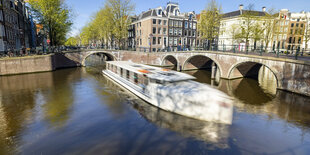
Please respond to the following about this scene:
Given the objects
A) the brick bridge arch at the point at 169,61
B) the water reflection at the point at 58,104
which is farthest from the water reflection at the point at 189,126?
the brick bridge arch at the point at 169,61

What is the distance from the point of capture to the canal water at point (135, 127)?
9500mm

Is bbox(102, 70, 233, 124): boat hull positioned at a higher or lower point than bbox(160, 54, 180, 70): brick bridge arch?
lower

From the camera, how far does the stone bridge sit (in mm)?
18172

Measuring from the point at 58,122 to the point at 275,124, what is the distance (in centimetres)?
1548

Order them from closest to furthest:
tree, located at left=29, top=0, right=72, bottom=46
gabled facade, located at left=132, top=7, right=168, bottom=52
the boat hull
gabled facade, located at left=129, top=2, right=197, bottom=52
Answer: the boat hull < tree, located at left=29, top=0, right=72, bottom=46 < gabled facade, located at left=132, top=7, right=168, bottom=52 < gabled facade, located at left=129, top=2, right=197, bottom=52

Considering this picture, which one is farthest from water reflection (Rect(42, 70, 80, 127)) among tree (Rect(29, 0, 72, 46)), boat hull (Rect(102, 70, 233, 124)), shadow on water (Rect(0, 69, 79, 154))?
tree (Rect(29, 0, 72, 46))

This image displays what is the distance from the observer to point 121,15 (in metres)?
45.2

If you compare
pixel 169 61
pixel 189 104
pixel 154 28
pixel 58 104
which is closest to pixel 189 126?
pixel 189 104

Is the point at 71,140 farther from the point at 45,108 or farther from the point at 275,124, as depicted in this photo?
the point at 275,124

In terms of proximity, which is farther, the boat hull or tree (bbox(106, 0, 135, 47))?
tree (bbox(106, 0, 135, 47))

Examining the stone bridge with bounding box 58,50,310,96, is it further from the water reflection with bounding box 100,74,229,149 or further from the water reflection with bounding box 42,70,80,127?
the water reflection with bounding box 42,70,80,127

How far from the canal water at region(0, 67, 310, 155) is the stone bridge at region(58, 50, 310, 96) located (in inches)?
70.8

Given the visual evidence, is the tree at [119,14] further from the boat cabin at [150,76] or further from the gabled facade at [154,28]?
the boat cabin at [150,76]

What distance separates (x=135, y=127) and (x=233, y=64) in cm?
1885
